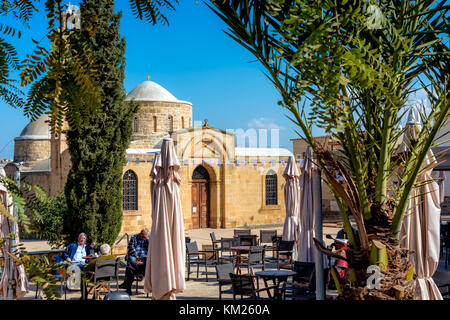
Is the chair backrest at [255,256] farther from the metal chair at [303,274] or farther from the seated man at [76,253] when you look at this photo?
the seated man at [76,253]

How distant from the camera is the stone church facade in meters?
24.1

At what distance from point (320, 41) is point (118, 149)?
40.7ft

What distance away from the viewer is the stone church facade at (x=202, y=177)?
79.2 feet

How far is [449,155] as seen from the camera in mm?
9594

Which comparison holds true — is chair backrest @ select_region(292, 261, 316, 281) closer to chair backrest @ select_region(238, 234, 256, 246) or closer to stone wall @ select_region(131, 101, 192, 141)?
chair backrest @ select_region(238, 234, 256, 246)

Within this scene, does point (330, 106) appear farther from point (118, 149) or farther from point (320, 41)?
point (118, 149)

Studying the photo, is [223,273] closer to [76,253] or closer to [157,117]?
[76,253]

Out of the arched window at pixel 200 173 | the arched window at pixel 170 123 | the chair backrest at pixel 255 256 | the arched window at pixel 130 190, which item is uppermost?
the arched window at pixel 170 123

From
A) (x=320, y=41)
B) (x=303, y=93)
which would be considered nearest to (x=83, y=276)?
(x=320, y=41)

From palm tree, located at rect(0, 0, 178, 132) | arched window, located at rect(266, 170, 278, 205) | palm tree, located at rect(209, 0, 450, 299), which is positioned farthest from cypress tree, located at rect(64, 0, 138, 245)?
arched window, located at rect(266, 170, 278, 205)

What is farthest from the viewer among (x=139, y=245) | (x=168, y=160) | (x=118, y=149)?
(x=118, y=149)

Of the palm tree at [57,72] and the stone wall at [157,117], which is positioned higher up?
the stone wall at [157,117]

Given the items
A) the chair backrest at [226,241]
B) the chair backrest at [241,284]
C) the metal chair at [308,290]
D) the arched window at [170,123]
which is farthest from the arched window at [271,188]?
the chair backrest at [241,284]
